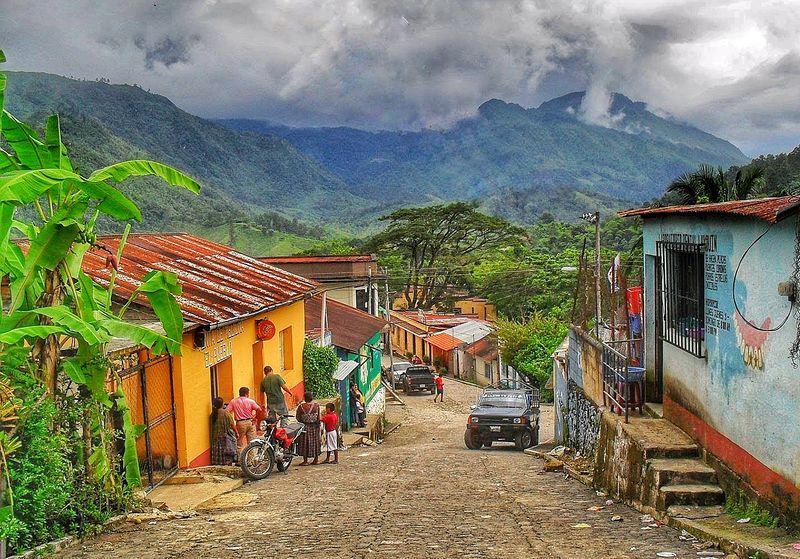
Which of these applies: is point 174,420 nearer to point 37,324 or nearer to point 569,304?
point 37,324

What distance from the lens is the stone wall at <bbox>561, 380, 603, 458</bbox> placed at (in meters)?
15.2

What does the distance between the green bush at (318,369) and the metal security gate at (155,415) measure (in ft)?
31.6

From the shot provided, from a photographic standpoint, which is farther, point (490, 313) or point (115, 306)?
point (490, 313)

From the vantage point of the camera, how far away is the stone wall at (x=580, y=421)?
49.9 ft

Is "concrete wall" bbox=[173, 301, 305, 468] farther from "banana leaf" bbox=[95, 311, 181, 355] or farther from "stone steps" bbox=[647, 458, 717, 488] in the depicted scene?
"stone steps" bbox=[647, 458, 717, 488]

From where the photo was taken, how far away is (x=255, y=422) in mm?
14539

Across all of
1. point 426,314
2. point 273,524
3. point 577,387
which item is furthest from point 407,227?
point 273,524

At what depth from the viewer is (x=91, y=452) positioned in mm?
8445

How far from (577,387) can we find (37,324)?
12598mm

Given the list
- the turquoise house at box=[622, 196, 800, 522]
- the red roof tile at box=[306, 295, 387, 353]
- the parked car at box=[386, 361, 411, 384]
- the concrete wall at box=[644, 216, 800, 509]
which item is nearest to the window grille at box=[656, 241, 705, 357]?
the turquoise house at box=[622, 196, 800, 522]

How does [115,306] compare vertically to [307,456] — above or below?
above

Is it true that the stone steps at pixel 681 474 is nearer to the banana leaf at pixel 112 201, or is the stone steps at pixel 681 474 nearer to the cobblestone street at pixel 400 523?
the cobblestone street at pixel 400 523

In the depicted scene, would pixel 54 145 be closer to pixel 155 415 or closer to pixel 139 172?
pixel 139 172

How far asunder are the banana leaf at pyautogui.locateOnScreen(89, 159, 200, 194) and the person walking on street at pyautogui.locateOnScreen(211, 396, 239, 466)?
553 cm
